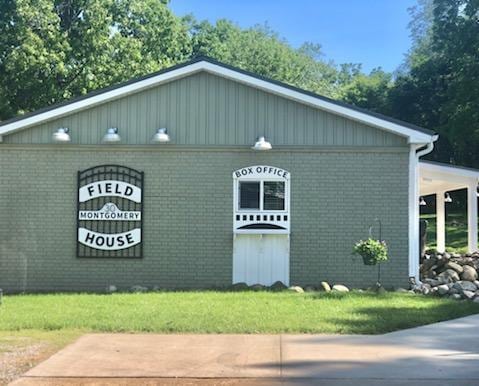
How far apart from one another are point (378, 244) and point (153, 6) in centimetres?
2541

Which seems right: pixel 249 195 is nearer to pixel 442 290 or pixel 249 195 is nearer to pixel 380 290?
pixel 380 290

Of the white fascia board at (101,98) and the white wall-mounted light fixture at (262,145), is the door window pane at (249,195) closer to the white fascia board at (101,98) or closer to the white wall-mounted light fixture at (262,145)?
the white wall-mounted light fixture at (262,145)

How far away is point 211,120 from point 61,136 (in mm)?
3143

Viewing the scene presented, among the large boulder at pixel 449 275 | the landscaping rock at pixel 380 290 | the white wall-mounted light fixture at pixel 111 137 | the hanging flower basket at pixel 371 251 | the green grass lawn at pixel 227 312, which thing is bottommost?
the green grass lawn at pixel 227 312

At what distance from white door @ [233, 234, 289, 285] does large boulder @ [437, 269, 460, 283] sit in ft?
13.3

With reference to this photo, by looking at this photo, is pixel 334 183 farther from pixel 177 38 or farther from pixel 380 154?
pixel 177 38

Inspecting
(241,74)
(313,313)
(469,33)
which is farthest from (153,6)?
(313,313)

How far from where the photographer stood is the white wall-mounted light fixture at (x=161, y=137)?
13136 mm

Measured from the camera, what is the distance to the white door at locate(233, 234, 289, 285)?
13453 mm

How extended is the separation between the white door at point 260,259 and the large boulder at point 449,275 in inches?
159

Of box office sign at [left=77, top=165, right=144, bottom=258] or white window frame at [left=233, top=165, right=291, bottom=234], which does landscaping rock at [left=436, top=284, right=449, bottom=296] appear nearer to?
white window frame at [left=233, top=165, right=291, bottom=234]

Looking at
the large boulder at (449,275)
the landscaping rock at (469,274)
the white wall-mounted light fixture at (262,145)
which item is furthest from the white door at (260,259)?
the landscaping rock at (469,274)

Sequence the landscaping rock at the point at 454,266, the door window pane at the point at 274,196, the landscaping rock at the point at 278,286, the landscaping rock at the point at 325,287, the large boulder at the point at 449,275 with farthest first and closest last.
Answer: the landscaping rock at the point at 454,266 < the large boulder at the point at 449,275 < the door window pane at the point at 274,196 < the landscaping rock at the point at 278,286 < the landscaping rock at the point at 325,287

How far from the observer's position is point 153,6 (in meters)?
34.0
